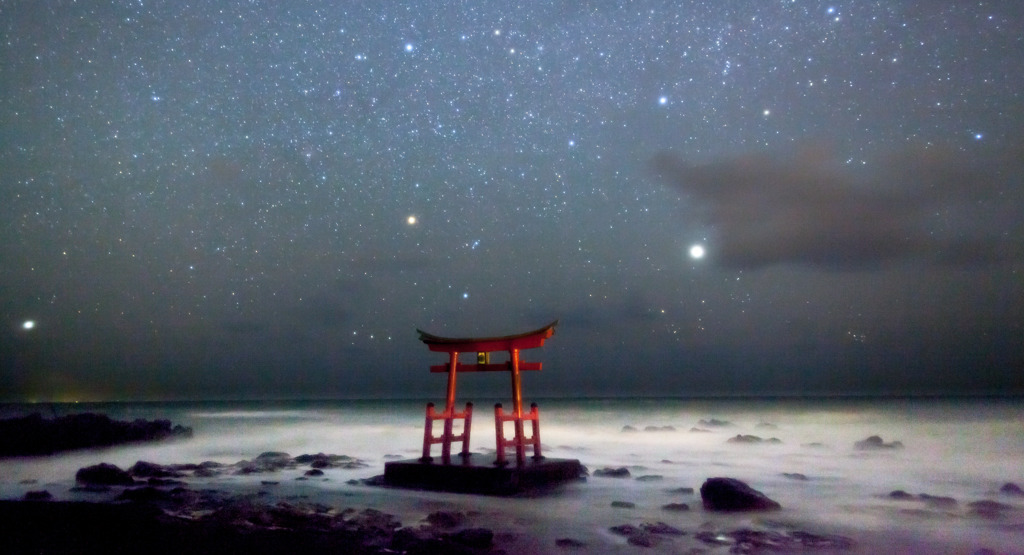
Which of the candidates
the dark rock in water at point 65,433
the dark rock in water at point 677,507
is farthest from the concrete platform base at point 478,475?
the dark rock in water at point 65,433

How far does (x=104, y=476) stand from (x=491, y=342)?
36.5 feet

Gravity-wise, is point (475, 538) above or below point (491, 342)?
below

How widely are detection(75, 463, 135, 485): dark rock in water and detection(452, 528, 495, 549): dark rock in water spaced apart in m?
11.5

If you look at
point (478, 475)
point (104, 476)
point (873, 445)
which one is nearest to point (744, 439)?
point (873, 445)

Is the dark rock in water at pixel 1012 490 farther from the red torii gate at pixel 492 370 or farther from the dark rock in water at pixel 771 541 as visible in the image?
the red torii gate at pixel 492 370

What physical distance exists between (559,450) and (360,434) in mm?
20310

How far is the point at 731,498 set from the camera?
13.7 m

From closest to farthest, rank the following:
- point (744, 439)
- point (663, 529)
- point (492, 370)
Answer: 1. point (663, 529)
2. point (492, 370)
3. point (744, 439)

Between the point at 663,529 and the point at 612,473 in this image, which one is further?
the point at 612,473

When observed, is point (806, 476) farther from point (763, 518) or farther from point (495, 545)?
point (495, 545)

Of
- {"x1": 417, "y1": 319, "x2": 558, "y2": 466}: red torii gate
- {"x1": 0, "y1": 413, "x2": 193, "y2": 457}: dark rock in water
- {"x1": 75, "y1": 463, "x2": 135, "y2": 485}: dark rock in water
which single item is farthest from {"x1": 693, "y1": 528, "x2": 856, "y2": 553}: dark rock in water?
{"x1": 0, "y1": 413, "x2": 193, "y2": 457}: dark rock in water

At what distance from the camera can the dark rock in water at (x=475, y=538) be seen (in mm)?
10031

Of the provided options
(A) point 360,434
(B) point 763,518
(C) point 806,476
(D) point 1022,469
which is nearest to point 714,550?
(B) point 763,518

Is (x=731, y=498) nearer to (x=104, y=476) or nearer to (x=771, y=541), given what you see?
(x=771, y=541)
